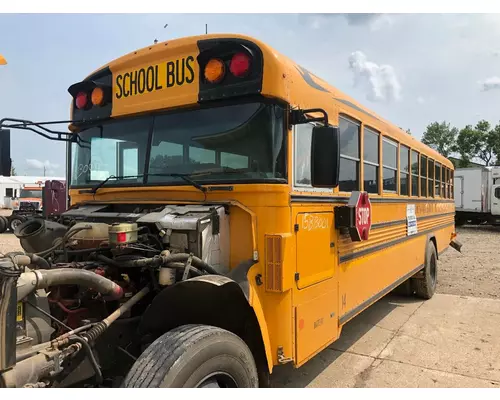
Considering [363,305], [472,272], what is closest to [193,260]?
[363,305]

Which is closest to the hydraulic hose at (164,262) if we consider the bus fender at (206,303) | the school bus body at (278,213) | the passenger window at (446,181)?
the bus fender at (206,303)

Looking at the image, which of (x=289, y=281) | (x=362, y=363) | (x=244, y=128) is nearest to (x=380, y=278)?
(x=362, y=363)

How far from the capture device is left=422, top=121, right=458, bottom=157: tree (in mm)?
38844

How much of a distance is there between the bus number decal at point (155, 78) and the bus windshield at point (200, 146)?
0.21 meters

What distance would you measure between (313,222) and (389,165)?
2122 mm

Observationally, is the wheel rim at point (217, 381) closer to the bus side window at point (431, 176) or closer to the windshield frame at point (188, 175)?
the windshield frame at point (188, 175)

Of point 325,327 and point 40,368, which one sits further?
point 325,327

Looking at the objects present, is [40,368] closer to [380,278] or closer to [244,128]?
[244,128]

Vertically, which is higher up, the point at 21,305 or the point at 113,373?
the point at 21,305

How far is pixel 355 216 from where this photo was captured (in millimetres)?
3426

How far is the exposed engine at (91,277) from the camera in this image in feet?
5.91

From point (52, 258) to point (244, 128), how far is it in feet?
5.22

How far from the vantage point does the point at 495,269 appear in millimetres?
9008

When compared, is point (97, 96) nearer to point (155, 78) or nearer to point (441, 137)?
point (155, 78)
